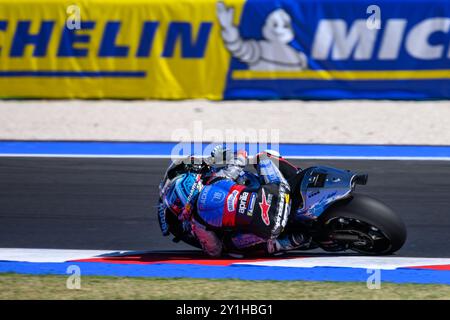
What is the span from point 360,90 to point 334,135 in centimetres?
128

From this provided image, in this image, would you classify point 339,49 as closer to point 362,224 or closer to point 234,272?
point 362,224

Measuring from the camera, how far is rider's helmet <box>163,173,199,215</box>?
21.9 feet

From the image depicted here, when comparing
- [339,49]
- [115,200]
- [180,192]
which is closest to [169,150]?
[115,200]

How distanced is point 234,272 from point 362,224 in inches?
38.4

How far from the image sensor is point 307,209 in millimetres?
6559

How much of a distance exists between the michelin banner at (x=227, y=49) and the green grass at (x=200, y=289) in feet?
26.2

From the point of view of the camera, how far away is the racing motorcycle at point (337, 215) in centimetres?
642

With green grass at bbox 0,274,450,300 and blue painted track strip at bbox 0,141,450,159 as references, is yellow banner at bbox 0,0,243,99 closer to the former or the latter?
blue painted track strip at bbox 0,141,450,159

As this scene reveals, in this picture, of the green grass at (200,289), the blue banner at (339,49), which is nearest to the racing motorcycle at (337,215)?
the green grass at (200,289)

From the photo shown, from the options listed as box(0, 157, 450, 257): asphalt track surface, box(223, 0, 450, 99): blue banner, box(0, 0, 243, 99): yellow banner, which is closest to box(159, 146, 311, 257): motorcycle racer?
box(0, 157, 450, 257): asphalt track surface

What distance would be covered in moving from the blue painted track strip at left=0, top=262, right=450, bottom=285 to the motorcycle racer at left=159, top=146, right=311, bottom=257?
0.22 m

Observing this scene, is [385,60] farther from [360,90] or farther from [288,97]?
[288,97]

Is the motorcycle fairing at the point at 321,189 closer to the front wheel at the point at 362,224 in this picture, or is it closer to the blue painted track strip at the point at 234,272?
the front wheel at the point at 362,224
